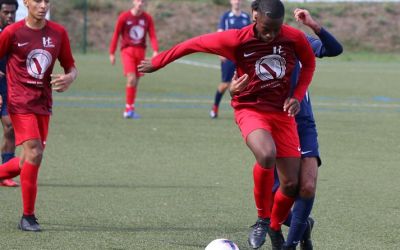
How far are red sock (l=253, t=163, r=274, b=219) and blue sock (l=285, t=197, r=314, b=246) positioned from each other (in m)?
0.32

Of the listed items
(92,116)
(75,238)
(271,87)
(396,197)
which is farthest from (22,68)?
(92,116)

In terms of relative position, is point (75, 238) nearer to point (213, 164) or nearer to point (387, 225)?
point (387, 225)

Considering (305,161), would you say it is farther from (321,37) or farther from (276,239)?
(321,37)

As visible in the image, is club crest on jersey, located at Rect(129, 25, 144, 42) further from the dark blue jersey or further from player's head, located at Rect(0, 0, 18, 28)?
the dark blue jersey

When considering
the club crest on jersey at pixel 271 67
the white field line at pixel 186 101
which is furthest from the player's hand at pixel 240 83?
the white field line at pixel 186 101

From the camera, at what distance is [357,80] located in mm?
27375

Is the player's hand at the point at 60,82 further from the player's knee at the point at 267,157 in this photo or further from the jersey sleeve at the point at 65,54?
the player's knee at the point at 267,157

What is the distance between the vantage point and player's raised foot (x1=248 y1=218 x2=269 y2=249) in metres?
7.49

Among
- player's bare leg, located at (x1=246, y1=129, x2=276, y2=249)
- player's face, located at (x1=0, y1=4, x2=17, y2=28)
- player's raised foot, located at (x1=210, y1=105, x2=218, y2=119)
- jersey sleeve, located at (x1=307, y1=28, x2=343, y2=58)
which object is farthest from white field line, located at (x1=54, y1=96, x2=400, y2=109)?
player's bare leg, located at (x1=246, y1=129, x2=276, y2=249)

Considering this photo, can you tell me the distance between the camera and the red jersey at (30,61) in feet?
27.7

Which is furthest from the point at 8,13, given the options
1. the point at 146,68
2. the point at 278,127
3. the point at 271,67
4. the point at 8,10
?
the point at 278,127

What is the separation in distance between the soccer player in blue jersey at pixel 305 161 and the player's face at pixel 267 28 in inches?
8.0

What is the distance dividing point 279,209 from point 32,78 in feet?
7.95

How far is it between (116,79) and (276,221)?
18708 mm
